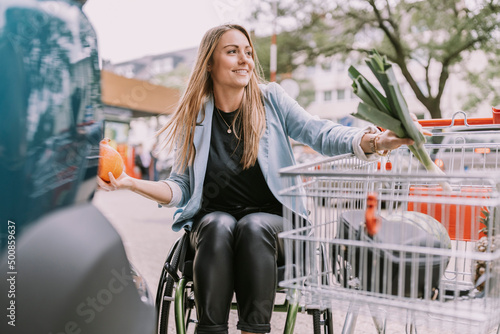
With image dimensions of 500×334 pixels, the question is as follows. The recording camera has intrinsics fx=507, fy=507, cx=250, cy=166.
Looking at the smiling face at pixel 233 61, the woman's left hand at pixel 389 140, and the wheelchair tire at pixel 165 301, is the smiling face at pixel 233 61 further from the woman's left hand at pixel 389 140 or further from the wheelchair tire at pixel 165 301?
the wheelchair tire at pixel 165 301

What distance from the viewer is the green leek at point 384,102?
145 centimetres

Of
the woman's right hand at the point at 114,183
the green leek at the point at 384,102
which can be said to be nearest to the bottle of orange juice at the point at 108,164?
the woman's right hand at the point at 114,183

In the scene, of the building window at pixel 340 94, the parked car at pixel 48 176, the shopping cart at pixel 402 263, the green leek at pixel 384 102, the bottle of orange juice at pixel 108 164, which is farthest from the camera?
the building window at pixel 340 94

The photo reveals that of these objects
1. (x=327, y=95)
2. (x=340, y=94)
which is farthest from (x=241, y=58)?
(x=327, y=95)

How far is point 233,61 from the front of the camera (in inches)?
94.1

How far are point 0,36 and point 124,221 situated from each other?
7.92 m

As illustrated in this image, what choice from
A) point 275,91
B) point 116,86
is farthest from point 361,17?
point 275,91

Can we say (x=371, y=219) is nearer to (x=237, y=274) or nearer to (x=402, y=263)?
(x=402, y=263)

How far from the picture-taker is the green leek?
145 centimetres

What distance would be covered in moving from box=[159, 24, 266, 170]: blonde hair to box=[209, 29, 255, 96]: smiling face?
1.2 inches

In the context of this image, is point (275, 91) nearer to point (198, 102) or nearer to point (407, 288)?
point (198, 102)

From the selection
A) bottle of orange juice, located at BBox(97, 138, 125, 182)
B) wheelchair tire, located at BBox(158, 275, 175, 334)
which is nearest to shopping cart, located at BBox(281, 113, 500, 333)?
bottle of orange juice, located at BBox(97, 138, 125, 182)

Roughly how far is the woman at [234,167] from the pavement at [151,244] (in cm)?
32

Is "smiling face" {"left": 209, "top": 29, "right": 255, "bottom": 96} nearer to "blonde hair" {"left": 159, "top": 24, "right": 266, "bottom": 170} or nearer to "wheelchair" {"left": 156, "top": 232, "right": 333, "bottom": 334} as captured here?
→ "blonde hair" {"left": 159, "top": 24, "right": 266, "bottom": 170}
